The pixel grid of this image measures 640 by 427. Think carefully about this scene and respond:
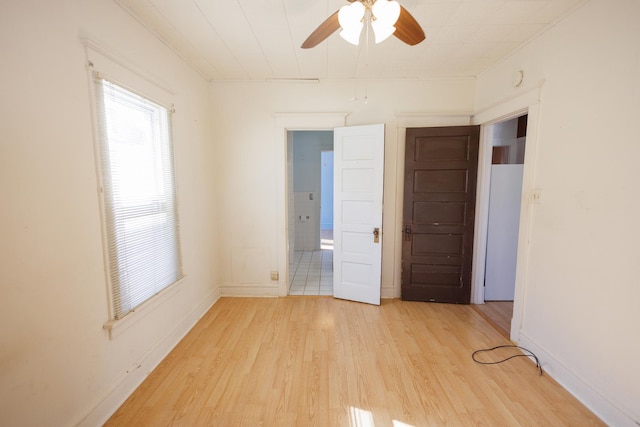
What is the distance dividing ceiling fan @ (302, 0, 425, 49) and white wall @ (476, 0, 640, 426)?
1.22 metres

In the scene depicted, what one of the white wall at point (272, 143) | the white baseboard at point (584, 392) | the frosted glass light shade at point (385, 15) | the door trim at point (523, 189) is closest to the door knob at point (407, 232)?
the white wall at point (272, 143)

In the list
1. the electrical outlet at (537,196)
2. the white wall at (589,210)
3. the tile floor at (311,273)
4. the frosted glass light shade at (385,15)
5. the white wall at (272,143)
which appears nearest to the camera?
the frosted glass light shade at (385,15)

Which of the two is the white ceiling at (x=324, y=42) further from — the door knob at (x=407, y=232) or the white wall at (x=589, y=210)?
the door knob at (x=407, y=232)

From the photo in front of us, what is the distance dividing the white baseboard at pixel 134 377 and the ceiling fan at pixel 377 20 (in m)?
2.59

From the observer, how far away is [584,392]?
5.78 feet

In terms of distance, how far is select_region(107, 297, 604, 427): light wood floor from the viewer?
65.0 inches

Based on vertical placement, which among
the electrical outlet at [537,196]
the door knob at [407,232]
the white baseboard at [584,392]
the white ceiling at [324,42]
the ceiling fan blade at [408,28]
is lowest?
the white baseboard at [584,392]

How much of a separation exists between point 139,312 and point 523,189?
336cm

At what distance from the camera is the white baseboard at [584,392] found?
1.55 meters

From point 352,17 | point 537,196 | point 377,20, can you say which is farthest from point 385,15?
point 537,196

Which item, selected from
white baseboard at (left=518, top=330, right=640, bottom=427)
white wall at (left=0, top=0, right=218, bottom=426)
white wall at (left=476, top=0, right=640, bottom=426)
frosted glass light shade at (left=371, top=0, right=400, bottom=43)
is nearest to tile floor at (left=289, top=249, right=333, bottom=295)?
white wall at (left=0, top=0, right=218, bottom=426)

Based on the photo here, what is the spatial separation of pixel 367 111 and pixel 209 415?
3256 millimetres

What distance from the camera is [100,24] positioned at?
162 centimetres

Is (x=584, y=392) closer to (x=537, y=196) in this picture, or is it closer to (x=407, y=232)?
(x=537, y=196)
